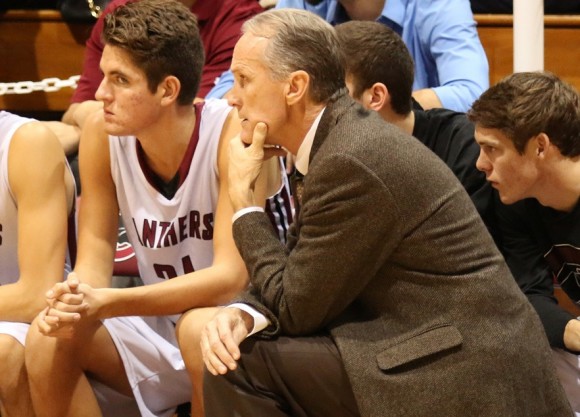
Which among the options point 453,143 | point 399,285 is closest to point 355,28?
point 453,143

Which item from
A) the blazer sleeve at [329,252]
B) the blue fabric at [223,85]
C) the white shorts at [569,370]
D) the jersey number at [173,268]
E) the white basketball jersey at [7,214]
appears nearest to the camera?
the blazer sleeve at [329,252]

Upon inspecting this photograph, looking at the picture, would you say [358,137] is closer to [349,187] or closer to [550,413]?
[349,187]

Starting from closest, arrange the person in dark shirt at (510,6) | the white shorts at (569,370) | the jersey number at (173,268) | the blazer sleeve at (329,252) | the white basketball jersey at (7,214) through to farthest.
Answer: the blazer sleeve at (329,252), the white shorts at (569,370), the white basketball jersey at (7,214), the jersey number at (173,268), the person in dark shirt at (510,6)

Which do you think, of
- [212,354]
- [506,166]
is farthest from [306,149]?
[506,166]

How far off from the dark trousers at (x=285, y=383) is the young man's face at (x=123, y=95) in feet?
2.49

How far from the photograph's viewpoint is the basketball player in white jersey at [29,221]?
8.27 feet

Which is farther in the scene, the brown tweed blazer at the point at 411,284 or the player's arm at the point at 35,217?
the player's arm at the point at 35,217

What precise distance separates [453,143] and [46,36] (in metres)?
2.12

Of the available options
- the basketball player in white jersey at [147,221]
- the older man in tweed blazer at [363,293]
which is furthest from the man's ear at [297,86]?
the basketball player in white jersey at [147,221]

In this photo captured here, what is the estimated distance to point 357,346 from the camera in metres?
2.02

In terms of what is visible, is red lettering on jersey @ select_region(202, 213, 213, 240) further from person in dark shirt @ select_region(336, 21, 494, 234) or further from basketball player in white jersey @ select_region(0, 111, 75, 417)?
person in dark shirt @ select_region(336, 21, 494, 234)

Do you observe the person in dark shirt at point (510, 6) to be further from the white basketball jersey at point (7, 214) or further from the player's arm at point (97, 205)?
the white basketball jersey at point (7, 214)

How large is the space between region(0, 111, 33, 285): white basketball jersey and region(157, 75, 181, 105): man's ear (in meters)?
0.34

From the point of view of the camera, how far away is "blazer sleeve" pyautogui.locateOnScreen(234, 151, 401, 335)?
76.2 inches
